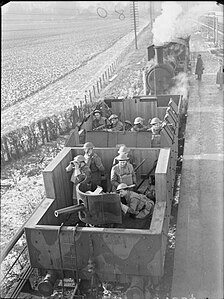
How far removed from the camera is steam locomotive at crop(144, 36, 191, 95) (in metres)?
16.0

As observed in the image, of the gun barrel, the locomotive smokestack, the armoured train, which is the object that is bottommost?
the armoured train

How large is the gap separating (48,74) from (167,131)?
67.7ft

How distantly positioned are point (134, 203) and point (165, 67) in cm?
1122

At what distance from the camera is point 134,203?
18.4 feet

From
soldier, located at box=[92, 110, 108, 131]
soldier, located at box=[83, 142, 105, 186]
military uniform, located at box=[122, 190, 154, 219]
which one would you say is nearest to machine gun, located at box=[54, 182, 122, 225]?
military uniform, located at box=[122, 190, 154, 219]

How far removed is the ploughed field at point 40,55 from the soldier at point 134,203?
1223 cm

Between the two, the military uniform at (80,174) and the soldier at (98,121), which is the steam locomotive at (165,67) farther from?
the military uniform at (80,174)

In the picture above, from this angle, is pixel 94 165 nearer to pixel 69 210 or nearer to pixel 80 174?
pixel 80 174

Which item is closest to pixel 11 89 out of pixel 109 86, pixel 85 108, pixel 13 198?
pixel 109 86

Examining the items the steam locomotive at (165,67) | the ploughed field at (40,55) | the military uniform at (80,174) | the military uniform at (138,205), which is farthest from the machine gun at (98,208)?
the ploughed field at (40,55)

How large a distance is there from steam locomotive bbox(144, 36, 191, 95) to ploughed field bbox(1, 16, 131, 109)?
337 cm

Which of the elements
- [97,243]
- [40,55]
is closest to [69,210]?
[97,243]

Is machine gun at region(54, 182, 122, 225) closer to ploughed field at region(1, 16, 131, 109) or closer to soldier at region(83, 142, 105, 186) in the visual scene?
soldier at region(83, 142, 105, 186)

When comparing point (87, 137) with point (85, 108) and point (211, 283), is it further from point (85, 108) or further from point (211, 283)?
point (85, 108)
